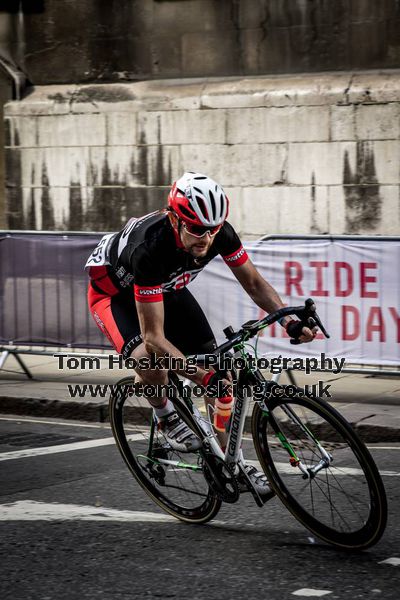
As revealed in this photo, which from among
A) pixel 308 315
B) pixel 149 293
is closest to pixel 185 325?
pixel 149 293

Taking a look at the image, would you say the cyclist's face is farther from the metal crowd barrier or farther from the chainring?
the metal crowd barrier

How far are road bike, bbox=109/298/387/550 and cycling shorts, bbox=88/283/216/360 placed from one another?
23cm

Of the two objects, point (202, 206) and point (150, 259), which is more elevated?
point (202, 206)

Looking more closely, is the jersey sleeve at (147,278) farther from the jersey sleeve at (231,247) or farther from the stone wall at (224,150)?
the stone wall at (224,150)

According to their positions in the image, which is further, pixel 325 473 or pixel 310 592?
pixel 325 473

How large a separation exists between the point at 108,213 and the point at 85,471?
22.3 feet

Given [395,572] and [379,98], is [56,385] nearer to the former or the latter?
[379,98]

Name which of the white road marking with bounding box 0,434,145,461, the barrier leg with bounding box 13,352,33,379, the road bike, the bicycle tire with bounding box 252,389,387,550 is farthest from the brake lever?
the barrier leg with bounding box 13,352,33,379

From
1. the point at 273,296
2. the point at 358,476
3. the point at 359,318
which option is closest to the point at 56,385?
the point at 359,318

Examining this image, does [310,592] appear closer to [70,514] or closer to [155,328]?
[155,328]

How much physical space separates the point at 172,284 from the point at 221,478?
100 centimetres

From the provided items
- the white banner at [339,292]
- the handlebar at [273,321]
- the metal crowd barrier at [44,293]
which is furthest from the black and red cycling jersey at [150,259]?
the metal crowd barrier at [44,293]

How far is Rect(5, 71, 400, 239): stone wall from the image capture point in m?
12.1

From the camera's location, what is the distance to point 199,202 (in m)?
5.29
